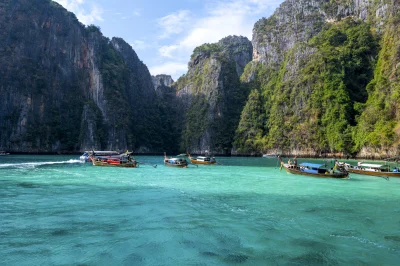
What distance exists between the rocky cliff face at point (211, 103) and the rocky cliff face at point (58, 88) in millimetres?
17313

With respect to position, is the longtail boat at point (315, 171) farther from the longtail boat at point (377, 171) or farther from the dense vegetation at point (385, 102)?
the dense vegetation at point (385, 102)

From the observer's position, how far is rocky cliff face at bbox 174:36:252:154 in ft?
383

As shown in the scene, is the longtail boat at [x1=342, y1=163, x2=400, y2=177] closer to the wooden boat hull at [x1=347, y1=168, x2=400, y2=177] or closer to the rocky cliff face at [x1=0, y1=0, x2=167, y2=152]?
the wooden boat hull at [x1=347, y1=168, x2=400, y2=177]

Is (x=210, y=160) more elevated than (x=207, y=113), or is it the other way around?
(x=207, y=113)

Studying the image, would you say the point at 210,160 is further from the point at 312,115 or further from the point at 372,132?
the point at 312,115

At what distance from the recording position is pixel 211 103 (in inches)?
4796

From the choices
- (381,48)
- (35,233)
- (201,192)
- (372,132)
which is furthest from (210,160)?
Result: (381,48)

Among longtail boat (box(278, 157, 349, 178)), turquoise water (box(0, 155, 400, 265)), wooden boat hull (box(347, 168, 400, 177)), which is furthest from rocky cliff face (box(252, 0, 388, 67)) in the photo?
turquoise water (box(0, 155, 400, 265))

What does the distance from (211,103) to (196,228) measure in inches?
4346

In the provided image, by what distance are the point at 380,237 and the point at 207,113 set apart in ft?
363

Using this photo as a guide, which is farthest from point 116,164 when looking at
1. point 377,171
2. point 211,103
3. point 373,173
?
point 211,103

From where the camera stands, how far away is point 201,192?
2175 centimetres

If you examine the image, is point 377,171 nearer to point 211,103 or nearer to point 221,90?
point 211,103

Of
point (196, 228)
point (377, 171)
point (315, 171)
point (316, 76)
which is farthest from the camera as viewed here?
point (316, 76)
